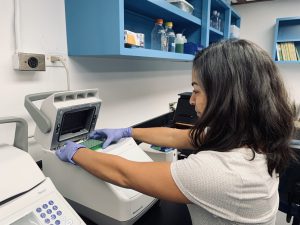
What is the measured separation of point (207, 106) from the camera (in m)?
0.68

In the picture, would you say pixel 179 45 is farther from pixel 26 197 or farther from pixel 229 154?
pixel 26 197

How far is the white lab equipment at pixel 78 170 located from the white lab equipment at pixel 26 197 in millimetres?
113

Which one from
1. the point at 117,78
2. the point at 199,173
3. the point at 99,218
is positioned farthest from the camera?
the point at 117,78

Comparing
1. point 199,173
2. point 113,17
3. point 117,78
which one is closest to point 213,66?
point 199,173

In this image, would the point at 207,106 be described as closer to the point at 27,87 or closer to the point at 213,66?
the point at 213,66

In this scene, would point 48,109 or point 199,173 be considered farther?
point 48,109

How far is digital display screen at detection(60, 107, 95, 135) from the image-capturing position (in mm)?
814

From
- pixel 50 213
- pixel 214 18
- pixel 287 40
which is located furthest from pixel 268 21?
pixel 50 213

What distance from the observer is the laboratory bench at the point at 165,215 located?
0.82m

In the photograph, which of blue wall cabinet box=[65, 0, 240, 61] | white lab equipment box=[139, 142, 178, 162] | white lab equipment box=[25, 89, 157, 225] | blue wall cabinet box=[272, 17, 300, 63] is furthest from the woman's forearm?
blue wall cabinet box=[272, 17, 300, 63]

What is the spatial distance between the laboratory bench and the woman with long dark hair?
163mm

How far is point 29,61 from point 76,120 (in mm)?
289

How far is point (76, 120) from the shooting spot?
2.88 feet

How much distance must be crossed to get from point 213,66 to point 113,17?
1.59 feet
